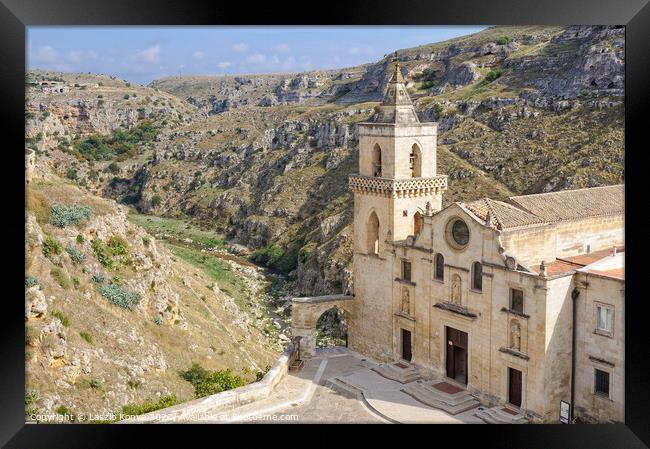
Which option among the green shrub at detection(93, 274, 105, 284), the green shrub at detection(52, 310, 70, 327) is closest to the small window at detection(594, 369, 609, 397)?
the green shrub at detection(52, 310, 70, 327)

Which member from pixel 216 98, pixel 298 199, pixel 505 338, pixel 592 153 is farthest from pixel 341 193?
pixel 216 98

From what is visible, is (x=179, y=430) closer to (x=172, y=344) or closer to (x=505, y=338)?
(x=505, y=338)

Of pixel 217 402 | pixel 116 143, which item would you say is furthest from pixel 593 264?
pixel 116 143

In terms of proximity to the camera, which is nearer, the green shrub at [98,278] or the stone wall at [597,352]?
the stone wall at [597,352]

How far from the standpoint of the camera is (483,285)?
1600 centimetres

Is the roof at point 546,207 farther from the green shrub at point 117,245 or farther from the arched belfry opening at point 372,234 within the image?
the green shrub at point 117,245

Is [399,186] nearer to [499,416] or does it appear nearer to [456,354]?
[456,354]

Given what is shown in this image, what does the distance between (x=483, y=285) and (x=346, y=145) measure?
47.3 meters

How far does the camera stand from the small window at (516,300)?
15.2m

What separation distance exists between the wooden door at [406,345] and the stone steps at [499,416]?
3245 millimetres

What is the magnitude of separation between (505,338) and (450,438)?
469 cm

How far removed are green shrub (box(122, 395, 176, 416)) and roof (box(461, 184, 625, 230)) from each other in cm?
842

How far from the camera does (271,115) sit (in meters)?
82.5

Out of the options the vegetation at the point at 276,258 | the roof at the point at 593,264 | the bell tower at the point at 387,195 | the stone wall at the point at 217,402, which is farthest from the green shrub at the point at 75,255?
the vegetation at the point at 276,258
